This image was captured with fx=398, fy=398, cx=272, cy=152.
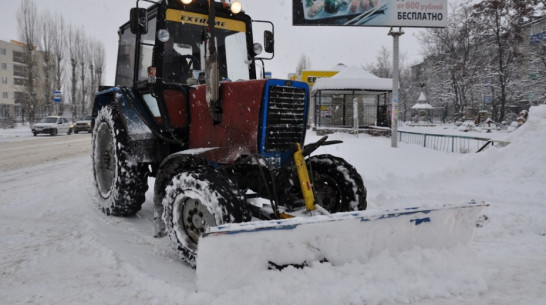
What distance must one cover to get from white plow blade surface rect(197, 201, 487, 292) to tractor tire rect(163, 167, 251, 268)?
0.39 m

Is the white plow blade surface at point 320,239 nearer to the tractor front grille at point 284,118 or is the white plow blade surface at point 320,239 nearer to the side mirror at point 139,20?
the tractor front grille at point 284,118

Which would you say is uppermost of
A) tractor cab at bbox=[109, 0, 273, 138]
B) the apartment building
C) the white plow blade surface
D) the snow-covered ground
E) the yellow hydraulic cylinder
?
the apartment building

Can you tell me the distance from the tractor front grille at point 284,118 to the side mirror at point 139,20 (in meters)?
1.63

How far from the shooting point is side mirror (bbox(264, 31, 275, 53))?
16.3 feet

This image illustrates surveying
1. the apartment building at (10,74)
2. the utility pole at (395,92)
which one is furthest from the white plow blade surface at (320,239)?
the apartment building at (10,74)

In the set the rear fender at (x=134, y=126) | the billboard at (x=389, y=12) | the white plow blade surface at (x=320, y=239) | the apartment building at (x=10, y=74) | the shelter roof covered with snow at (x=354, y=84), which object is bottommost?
the white plow blade surface at (x=320, y=239)

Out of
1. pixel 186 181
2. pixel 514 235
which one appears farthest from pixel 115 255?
pixel 514 235

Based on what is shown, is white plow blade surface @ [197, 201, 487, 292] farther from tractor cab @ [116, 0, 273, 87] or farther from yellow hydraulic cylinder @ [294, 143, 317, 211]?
tractor cab @ [116, 0, 273, 87]

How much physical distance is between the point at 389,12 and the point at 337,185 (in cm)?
1219

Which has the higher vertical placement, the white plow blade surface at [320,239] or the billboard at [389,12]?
the billboard at [389,12]

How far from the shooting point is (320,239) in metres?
2.89

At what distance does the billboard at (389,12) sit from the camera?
47.5ft

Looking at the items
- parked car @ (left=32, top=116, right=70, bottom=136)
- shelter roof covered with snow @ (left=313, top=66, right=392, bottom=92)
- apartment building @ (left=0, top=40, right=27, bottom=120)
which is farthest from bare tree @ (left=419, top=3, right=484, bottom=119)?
apartment building @ (left=0, top=40, right=27, bottom=120)

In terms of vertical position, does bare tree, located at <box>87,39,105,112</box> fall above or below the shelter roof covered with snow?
above
